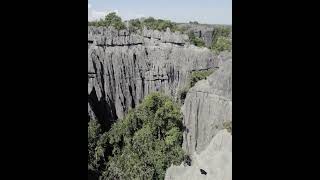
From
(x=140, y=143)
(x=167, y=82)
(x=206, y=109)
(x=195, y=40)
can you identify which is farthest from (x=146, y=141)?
(x=195, y=40)

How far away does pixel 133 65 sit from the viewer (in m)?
17.3

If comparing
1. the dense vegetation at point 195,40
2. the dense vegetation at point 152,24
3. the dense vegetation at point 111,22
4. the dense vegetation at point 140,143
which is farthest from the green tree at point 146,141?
the dense vegetation at point 111,22

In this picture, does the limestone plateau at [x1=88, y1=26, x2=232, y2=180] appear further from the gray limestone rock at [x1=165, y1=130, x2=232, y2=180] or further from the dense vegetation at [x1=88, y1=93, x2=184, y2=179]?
the dense vegetation at [x1=88, y1=93, x2=184, y2=179]

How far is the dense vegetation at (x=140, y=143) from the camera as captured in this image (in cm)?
1562

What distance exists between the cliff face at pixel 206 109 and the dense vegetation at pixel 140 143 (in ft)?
1.33

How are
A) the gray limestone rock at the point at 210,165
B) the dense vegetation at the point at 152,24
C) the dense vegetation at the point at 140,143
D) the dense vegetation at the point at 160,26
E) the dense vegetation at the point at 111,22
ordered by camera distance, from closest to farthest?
the gray limestone rock at the point at 210,165
the dense vegetation at the point at 140,143
the dense vegetation at the point at 160,26
the dense vegetation at the point at 111,22
the dense vegetation at the point at 152,24

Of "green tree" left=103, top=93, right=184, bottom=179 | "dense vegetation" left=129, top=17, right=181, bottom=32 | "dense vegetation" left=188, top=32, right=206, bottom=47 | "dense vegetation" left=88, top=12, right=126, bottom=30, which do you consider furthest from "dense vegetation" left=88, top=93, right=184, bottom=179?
"dense vegetation" left=88, top=12, right=126, bottom=30

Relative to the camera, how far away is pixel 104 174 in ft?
52.0

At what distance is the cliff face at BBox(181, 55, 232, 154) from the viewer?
1545cm

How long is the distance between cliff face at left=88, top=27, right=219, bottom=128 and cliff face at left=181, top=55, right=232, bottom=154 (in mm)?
851

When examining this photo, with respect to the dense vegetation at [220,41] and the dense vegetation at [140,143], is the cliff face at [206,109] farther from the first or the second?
the dense vegetation at [220,41]

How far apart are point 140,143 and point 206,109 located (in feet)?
8.88
